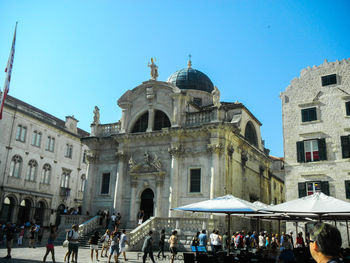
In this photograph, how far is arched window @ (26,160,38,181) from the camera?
40.3 m

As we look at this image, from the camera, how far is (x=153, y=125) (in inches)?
1208

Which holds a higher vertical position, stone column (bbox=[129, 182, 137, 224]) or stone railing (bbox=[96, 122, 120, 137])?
stone railing (bbox=[96, 122, 120, 137])

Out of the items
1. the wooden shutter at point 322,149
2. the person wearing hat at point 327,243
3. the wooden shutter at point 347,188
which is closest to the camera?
the person wearing hat at point 327,243

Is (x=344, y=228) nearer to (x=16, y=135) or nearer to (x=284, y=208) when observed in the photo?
(x=284, y=208)

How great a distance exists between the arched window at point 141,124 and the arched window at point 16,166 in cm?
1626

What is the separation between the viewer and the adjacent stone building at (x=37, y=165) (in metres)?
37.6

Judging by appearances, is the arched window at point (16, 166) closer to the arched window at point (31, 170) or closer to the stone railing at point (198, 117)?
the arched window at point (31, 170)

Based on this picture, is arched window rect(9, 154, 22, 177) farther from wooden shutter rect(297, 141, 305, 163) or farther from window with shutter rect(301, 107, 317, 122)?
window with shutter rect(301, 107, 317, 122)

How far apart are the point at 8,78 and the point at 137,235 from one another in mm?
13253

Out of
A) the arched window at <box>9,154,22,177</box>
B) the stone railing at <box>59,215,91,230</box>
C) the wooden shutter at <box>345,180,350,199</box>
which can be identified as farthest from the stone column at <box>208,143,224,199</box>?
the arched window at <box>9,154,22,177</box>

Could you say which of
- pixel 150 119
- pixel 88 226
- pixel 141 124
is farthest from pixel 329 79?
pixel 88 226

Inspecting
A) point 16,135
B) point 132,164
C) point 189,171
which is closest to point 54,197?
point 16,135

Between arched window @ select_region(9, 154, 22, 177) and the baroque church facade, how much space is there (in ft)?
36.0

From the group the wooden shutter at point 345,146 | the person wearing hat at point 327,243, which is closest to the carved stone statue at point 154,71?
the wooden shutter at point 345,146
